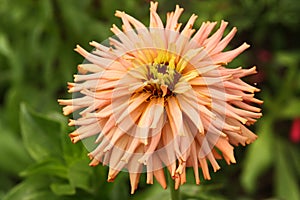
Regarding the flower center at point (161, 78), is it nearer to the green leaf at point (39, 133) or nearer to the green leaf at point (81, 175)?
the green leaf at point (81, 175)

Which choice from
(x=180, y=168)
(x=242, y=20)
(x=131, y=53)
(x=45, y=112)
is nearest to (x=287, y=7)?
(x=242, y=20)

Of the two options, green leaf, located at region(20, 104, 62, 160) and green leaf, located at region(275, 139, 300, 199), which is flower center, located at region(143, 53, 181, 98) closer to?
green leaf, located at region(20, 104, 62, 160)

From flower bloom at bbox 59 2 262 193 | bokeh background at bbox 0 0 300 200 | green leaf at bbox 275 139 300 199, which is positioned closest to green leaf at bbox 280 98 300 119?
bokeh background at bbox 0 0 300 200

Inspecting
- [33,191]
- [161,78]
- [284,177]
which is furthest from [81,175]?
[284,177]

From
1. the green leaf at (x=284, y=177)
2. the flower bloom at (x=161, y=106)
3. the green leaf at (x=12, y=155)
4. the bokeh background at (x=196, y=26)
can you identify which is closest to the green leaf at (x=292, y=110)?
the bokeh background at (x=196, y=26)

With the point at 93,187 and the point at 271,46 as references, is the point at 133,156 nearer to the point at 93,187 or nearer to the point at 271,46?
the point at 93,187
